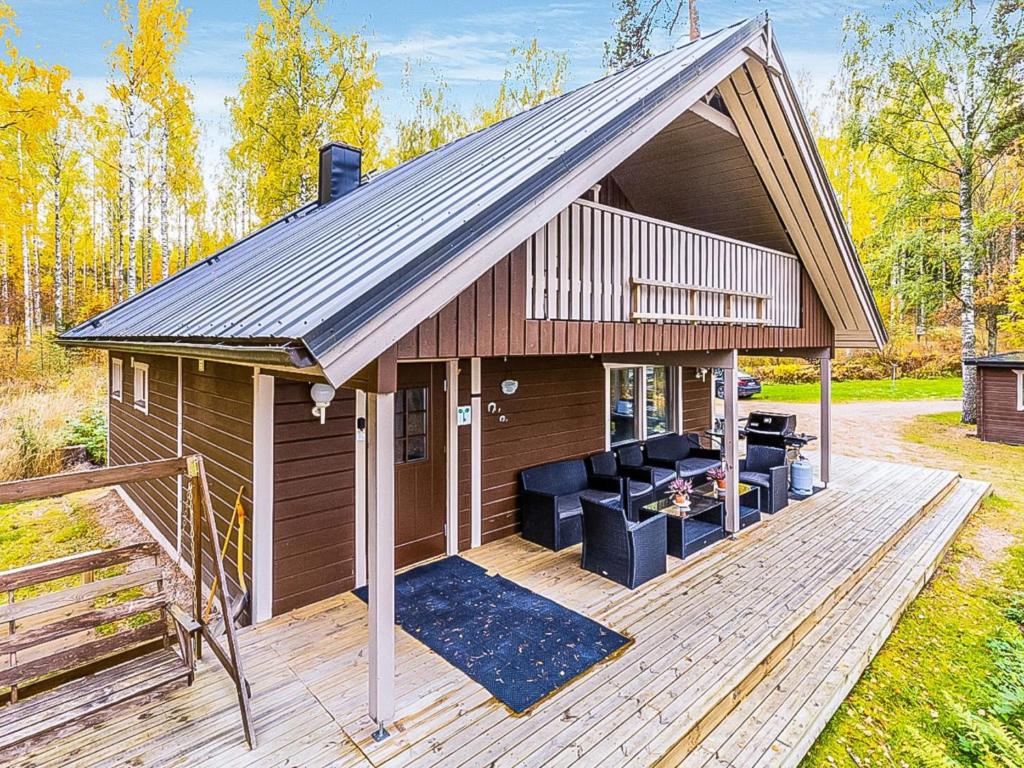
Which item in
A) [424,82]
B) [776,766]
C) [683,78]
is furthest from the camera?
[424,82]

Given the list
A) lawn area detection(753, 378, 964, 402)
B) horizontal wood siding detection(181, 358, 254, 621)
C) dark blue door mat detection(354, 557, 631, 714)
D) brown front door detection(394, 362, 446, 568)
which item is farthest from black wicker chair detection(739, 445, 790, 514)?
lawn area detection(753, 378, 964, 402)

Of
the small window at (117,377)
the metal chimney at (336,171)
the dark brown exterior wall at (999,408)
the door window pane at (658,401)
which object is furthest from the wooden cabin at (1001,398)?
the small window at (117,377)

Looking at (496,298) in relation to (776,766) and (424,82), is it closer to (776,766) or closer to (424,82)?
(776,766)

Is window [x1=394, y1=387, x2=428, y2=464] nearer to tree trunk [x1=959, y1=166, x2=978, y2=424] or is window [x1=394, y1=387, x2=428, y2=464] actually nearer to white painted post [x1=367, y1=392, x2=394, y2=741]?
white painted post [x1=367, y1=392, x2=394, y2=741]

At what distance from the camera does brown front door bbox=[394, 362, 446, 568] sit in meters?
4.98

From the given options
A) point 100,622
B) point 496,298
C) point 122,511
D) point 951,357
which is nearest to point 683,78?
point 496,298

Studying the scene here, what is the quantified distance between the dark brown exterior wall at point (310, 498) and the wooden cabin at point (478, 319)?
0.05 ft

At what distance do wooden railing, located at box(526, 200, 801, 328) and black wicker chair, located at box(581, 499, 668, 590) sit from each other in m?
1.74

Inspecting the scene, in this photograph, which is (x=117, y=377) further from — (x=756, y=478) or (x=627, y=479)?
(x=756, y=478)

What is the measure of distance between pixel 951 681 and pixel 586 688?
2941 mm

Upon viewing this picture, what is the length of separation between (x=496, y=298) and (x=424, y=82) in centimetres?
1806

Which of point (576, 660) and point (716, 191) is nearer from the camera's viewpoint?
point (576, 660)

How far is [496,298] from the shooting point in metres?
3.49

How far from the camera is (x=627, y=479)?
609cm
